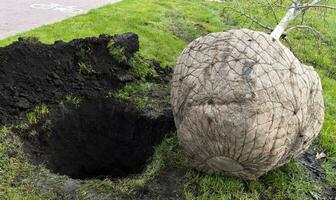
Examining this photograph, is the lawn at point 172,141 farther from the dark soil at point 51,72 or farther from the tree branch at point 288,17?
the tree branch at point 288,17

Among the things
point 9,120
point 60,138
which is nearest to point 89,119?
point 60,138

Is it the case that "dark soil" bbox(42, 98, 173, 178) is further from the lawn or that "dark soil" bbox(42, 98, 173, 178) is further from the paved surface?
the paved surface

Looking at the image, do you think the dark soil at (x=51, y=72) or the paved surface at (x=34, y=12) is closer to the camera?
the dark soil at (x=51, y=72)

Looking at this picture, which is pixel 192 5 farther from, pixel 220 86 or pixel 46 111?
pixel 220 86

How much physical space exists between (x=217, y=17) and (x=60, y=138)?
19.4 feet

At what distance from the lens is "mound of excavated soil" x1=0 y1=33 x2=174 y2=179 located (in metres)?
4.81

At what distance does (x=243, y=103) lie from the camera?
3.69 metres

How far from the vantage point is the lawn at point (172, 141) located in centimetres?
412

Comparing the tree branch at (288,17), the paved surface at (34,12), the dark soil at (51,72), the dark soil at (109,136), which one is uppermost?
the tree branch at (288,17)

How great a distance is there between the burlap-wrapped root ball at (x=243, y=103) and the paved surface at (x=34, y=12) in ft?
17.7

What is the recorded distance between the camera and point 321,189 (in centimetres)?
468

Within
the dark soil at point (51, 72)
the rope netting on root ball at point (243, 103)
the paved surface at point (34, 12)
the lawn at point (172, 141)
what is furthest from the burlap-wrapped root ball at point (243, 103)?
the paved surface at point (34, 12)

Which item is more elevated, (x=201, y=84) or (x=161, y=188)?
(x=201, y=84)

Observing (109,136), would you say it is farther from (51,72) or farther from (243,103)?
(243,103)
